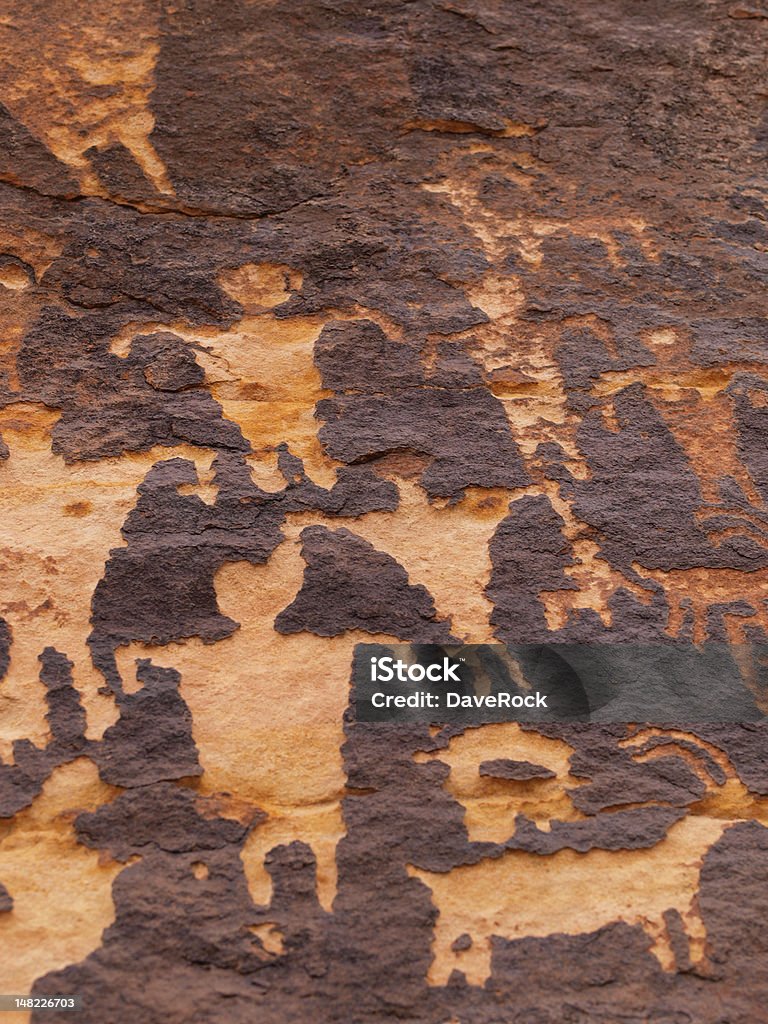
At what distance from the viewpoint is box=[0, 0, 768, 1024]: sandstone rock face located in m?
1.25

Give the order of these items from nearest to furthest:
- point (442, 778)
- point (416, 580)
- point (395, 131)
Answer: point (442, 778)
point (416, 580)
point (395, 131)

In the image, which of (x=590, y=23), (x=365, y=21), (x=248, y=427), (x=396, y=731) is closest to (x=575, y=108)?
(x=590, y=23)

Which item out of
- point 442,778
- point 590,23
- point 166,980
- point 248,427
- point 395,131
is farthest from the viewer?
point 590,23

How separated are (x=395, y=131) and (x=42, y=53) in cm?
66

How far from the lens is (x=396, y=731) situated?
1.38 meters

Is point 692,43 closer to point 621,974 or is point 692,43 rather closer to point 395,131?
point 395,131

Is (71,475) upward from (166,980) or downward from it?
upward

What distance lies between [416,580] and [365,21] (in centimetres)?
116

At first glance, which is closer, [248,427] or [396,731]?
[396,731]

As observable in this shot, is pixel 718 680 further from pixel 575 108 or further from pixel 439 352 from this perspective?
pixel 575 108

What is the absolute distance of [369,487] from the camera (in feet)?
5.15

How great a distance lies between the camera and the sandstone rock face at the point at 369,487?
125 centimetres

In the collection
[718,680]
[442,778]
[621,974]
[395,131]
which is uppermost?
[395,131]

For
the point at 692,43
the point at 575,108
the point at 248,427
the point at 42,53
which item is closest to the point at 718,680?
the point at 248,427
